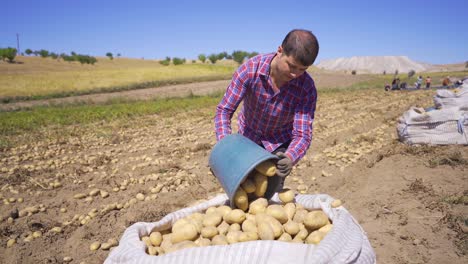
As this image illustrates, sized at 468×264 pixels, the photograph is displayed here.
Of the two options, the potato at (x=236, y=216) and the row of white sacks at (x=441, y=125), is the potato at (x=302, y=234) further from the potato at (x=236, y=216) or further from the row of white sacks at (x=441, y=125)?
the row of white sacks at (x=441, y=125)

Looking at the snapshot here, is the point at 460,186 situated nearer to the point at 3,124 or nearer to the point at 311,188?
the point at 311,188

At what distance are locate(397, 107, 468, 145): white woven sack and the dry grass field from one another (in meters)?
0.22

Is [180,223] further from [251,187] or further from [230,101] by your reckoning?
[230,101]

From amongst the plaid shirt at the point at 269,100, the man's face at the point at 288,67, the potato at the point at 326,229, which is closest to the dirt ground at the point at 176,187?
the potato at the point at 326,229

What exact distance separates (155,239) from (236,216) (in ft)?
1.74

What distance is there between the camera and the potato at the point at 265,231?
1823 mm

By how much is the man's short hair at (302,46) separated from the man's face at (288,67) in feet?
0.11

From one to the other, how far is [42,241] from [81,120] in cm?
731

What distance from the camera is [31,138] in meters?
7.61

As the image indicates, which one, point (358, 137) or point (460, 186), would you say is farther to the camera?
point (358, 137)

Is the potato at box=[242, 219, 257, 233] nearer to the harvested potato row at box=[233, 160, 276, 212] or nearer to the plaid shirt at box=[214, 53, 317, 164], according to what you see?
the harvested potato row at box=[233, 160, 276, 212]

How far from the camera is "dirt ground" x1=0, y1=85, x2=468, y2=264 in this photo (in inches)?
124

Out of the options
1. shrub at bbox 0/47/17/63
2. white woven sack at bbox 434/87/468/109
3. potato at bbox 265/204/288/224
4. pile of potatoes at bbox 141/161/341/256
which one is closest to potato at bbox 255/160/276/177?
pile of potatoes at bbox 141/161/341/256

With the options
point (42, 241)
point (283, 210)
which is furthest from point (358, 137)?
point (42, 241)
